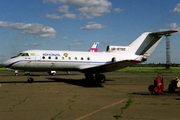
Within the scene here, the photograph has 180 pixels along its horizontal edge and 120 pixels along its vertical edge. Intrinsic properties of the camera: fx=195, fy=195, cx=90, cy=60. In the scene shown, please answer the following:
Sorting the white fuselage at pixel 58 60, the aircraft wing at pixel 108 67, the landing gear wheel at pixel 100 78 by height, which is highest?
the white fuselage at pixel 58 60

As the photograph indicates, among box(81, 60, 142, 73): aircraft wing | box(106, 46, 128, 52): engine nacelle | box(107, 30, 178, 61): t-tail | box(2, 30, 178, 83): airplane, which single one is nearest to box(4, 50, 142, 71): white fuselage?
box(2, 30, 178, 83): airplane

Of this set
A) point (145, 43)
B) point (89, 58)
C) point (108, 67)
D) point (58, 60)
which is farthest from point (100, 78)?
point (145, 43)

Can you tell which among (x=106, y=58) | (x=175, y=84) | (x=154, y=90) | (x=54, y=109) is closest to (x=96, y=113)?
(x=54, y=109)

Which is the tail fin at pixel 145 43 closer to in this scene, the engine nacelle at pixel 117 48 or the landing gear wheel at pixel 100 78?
the engine nacelle at pixel 117 48

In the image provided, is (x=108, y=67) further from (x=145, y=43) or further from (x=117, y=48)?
(x=145, y=43)

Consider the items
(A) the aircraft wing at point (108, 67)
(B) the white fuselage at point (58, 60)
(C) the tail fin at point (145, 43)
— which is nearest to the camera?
(A) the aircraft wing at point (108, 67)

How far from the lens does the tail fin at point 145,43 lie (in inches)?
918

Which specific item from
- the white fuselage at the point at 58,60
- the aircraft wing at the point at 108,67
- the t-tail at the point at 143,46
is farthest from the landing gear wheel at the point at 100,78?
the t-tail at the point at 143,46

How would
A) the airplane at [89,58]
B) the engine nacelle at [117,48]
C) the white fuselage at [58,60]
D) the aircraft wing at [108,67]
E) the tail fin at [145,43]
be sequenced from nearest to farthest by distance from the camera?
the aircraft wing at [108,67] < the airplane at [89,58] < the white fuselage at [58,60] < the tail fin at [145,43] < the engine nacelle at [117,48]

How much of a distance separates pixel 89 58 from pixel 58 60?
11.9 feet

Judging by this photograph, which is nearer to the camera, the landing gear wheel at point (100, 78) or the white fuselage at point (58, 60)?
the white fuselage at point (58, 60)

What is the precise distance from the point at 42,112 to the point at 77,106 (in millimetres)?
1705

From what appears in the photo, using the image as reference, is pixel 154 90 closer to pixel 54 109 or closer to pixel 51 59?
pixel 54 109

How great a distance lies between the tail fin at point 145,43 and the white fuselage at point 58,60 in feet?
3.15
